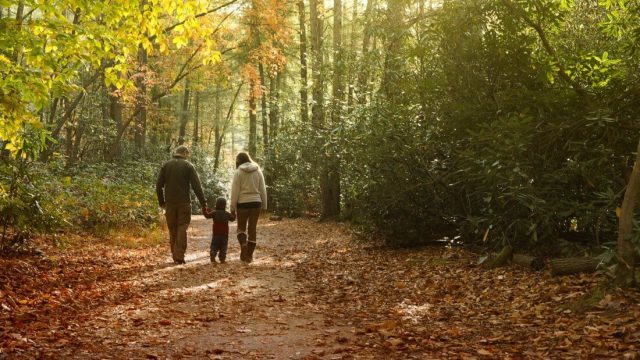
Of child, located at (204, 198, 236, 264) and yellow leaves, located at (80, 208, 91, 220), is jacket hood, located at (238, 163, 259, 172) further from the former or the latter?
yellow leaves, located at (80, 208, 91, 220)

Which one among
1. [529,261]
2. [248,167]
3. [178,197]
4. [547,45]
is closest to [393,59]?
[248,167]

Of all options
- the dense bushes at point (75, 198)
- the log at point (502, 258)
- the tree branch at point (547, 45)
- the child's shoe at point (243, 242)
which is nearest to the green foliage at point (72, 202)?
the dense bushes at point (75, 198)

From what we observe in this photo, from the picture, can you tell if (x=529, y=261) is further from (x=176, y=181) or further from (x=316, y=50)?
(x=316, y=50)

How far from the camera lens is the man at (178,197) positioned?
397 inches

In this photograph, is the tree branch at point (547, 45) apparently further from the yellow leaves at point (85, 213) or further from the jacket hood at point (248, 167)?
the yellow leaves at point (85, 213)

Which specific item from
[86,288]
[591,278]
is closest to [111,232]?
[86,288]

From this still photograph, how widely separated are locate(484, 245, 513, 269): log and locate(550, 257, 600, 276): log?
1.20m

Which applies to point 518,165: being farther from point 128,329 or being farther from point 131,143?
point 131,143

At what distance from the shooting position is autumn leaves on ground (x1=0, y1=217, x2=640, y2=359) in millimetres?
4844

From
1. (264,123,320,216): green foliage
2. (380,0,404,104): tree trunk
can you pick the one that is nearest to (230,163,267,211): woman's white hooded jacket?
(380,0,404,104): tree trunk

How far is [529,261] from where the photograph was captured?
7.75 m

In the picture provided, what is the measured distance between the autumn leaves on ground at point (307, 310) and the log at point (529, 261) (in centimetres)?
23

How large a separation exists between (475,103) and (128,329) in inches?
264

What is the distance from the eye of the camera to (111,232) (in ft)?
41.3
